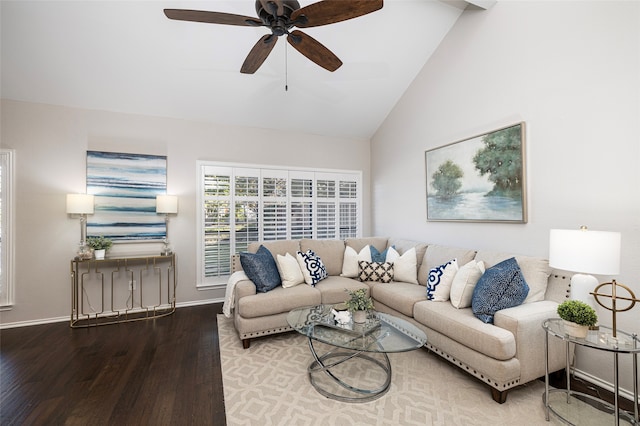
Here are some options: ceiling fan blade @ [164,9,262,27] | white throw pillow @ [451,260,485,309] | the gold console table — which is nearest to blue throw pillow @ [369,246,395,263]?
white throw pillow @ [451,260,485,309]

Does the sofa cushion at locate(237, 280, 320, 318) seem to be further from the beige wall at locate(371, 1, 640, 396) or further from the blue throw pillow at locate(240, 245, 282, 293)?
the beige wall at locate(371, 1, 640, 396)

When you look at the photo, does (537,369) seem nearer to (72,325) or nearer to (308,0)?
(308,0)

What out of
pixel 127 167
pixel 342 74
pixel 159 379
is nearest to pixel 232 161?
pixel 127 167

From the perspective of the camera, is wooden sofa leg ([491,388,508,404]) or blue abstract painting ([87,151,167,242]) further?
blue abstract painting ([87,151,167,242])

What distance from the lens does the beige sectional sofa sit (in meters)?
1.96

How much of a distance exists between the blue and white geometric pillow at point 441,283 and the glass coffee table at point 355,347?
54cm

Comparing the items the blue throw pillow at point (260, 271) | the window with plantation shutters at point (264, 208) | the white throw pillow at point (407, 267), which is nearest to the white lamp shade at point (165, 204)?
the window with plantation shutters at point (264, 208)

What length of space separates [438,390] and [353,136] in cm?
412

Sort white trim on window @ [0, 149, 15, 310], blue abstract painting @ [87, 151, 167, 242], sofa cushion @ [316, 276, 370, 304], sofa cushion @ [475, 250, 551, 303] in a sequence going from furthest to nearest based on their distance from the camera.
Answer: blue abstract painting @ [87, 151, 167, 242]
white trim on window @ [0, 149, 15, 310]
sofa cushion @ [316, 276, 370, 304]
sofa cushion @ [475, 250, 551, 303]

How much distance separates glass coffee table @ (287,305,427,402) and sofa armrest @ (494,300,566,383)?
0.61m

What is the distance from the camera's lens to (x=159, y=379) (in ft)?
7.42

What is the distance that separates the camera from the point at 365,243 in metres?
4.13

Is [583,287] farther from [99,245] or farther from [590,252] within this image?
[99,245]

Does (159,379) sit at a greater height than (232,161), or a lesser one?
lesser
